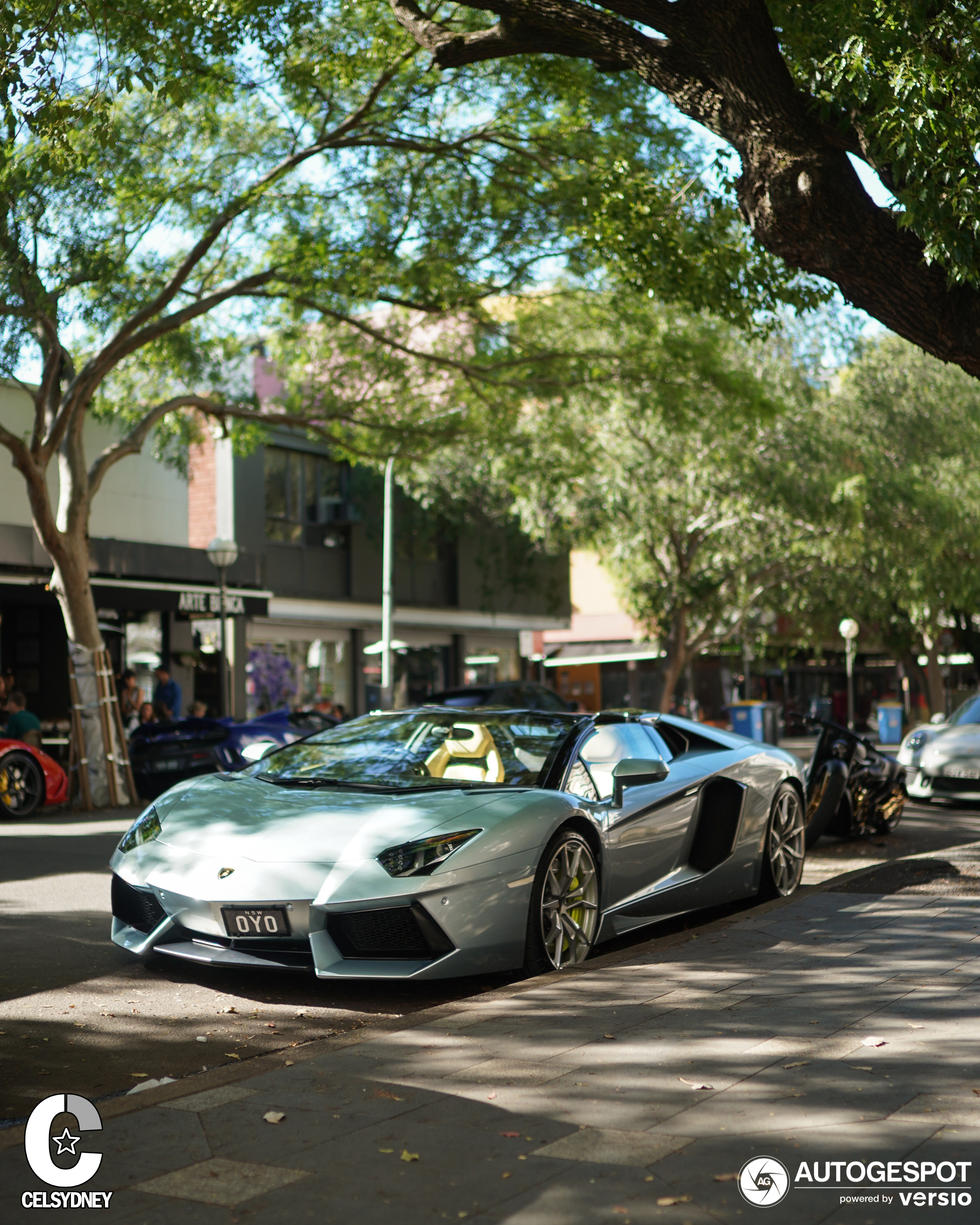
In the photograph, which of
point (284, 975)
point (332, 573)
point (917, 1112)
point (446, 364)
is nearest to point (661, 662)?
point (332, 573)

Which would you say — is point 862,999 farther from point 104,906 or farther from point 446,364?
point 446,364

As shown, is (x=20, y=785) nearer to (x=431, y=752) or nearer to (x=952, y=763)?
(x=431, y=752)

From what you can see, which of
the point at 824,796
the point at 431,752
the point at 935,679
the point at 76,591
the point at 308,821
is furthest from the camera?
the point at 935,679

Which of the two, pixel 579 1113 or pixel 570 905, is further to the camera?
pixel 570 905

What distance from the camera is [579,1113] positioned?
3654 millimetres

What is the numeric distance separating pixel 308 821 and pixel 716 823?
2.73 m

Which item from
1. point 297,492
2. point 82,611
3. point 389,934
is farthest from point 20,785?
point 297,492

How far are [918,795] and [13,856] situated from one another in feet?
30.9

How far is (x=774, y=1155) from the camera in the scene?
3.29 metres

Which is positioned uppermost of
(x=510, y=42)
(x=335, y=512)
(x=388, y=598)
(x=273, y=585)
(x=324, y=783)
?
(x=510, y=42)

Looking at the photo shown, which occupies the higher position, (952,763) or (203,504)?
(203,504)

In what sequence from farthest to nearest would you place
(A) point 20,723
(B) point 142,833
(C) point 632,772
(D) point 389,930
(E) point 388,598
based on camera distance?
(E) point 388,598 → (A) point 20,723 → (C) point 632,772 → (B) point 142,833 → (D) point 389,930

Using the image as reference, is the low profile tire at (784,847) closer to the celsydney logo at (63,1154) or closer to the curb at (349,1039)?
the curb at (349,1039)

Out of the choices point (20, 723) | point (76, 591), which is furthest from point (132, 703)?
point (76, 591)
